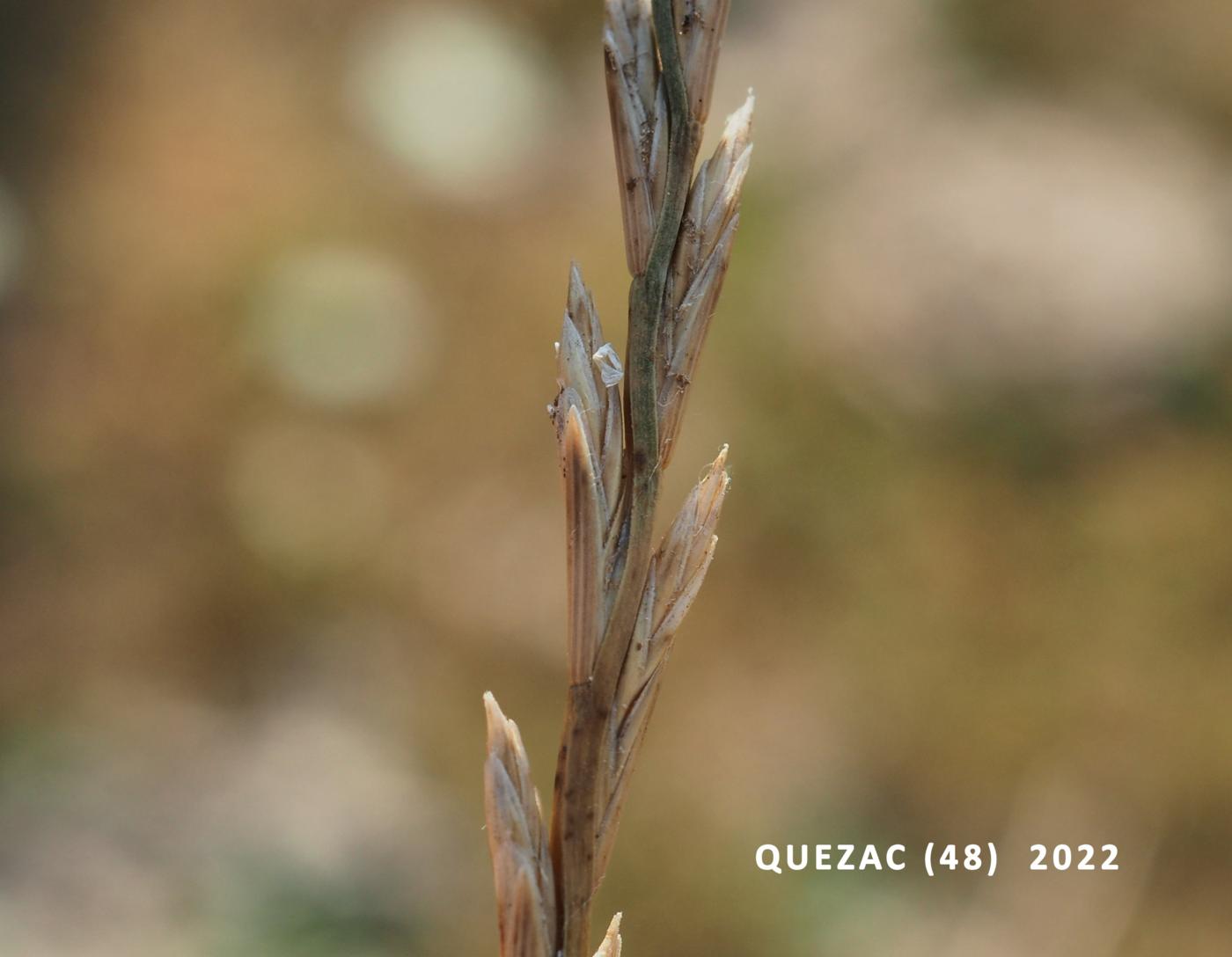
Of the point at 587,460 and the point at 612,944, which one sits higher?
the point at 587,460

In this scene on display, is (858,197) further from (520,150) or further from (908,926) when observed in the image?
(908,926)

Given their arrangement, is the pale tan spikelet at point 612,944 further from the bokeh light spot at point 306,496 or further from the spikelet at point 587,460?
the bokeh light spot at point 306,496

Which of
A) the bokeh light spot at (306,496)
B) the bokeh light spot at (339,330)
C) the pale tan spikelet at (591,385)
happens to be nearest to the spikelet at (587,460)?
the pale tan spikelet at (591,385)

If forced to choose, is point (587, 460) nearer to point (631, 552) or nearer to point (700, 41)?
point (631, 552)

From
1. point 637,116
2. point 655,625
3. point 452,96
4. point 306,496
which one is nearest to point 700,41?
point 637,116

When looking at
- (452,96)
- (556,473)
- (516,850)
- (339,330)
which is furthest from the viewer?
(452,96)

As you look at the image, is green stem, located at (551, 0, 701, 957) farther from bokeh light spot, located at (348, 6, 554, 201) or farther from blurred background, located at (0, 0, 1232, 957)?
bokeh light spot, located at (348, 6, 554, 201)
